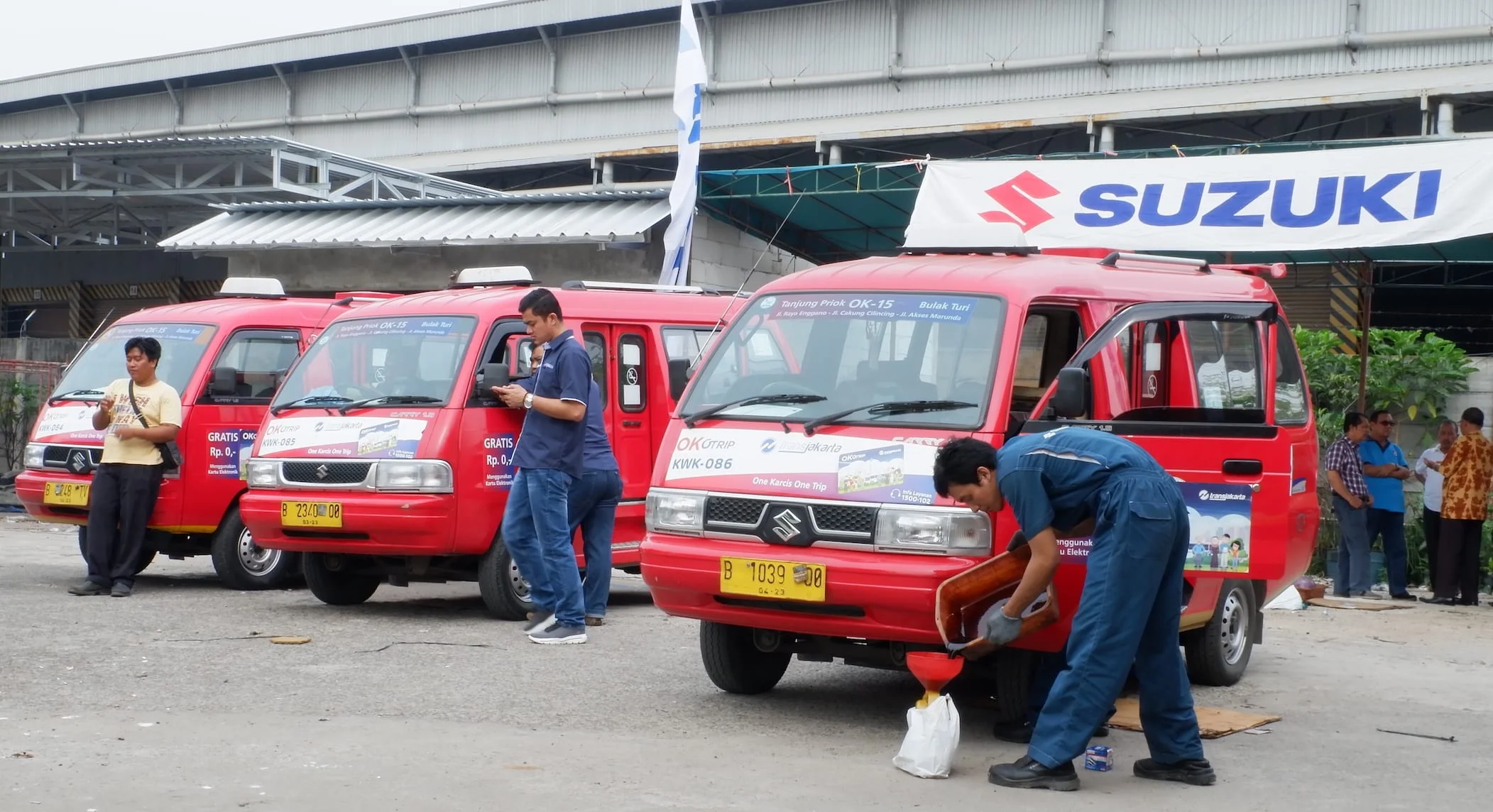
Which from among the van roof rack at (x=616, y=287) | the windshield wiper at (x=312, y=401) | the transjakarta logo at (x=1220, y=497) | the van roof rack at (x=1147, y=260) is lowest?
the transjakarta logo at (x=1220, y=497)

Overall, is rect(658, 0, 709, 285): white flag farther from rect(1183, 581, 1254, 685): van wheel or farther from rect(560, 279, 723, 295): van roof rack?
rect(1183, 581, 1254, 685): van wheel

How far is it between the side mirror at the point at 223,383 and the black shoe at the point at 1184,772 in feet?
26.1

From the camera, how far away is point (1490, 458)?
13578mm

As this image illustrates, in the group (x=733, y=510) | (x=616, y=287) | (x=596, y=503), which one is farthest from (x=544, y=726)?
(x=616, y=287)

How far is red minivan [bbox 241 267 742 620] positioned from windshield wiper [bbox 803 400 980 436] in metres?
2.55

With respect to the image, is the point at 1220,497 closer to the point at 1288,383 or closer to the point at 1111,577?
the point at 1111,577

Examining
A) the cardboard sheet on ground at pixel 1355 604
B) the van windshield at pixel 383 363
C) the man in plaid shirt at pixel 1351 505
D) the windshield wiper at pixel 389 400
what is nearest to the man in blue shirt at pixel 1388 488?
the man in plaid shirt at pixel 1351 505

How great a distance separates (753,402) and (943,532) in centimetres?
125

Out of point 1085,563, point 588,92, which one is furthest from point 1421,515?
point 588,92

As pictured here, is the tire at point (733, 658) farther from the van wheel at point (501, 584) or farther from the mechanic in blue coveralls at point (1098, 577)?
the van wheel at point (501, 584)

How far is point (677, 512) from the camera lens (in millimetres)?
7129

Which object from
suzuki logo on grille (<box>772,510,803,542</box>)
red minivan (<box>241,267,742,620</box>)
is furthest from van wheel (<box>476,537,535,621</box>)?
suzuki logo on grille (<box>772,510,803,542</box>)

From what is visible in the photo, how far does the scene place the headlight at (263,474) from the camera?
10.3 metres

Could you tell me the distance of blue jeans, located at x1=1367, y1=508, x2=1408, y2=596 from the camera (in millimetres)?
14055
